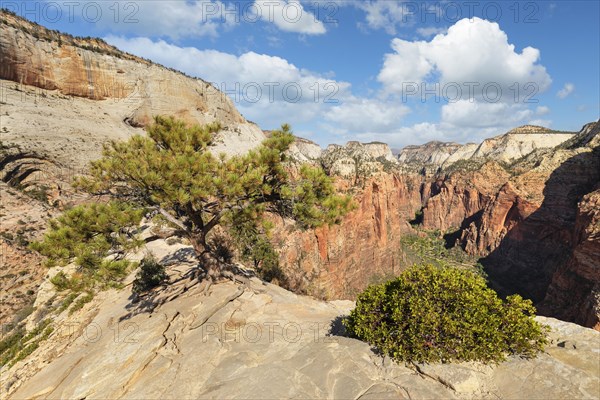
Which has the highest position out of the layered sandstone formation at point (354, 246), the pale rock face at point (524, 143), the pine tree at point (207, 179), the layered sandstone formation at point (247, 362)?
the pale rock face at point (524, 143)

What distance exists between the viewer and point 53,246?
8.69m

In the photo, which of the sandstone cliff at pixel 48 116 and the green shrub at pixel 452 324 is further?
the sandstone cliff at pixel 48 116

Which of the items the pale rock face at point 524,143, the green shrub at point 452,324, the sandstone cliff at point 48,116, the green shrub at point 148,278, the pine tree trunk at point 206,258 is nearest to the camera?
the green shrub at point 452,324

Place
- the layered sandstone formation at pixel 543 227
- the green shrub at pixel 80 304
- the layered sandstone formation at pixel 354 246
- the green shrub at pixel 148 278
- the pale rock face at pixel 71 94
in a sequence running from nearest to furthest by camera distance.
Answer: the green shrub at pixel 148 278 → the green shrub at pixel 80 304 → the pale rock face at pixel 71 94 → the layered sandstone formation at pixel 543 227 → the layered sandstone formation at pixel 354 246

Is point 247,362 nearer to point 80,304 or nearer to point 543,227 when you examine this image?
point 80,304

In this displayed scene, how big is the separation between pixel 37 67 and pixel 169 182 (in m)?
48.3

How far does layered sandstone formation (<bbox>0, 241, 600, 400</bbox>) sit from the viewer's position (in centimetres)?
615

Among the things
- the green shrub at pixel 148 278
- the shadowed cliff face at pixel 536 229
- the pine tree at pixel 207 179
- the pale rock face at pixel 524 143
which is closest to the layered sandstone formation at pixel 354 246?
the green shrub at pixel 148 278

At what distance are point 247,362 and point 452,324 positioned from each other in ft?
18.1

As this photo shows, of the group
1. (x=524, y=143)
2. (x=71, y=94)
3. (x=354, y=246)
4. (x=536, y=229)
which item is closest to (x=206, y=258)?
(x=71, y=94)

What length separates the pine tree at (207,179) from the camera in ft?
31.7

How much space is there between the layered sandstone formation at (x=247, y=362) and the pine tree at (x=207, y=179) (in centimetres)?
382

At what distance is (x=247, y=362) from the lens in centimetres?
788

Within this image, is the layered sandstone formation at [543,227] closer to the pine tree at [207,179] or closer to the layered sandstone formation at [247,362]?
the layered sandstone formation at [247,362]
